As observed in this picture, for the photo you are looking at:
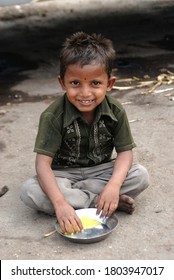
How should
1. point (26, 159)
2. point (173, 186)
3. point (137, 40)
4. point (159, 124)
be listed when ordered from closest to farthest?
1. point (173, 186)
2. point (26, 159)
3. point (159, 124)
4. point (137, 40)

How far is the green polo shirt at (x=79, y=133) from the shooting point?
286cm

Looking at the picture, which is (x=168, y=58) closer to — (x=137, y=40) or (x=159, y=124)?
(x=137, y=40)

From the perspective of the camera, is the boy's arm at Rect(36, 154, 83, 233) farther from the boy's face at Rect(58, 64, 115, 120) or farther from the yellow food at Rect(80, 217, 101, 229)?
the boy's face at Rect(58, 64, 115, 120)

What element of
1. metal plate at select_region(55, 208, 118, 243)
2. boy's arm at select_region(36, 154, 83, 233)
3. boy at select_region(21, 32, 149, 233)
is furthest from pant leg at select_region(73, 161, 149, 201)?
boy's arm at select_region(36, 154, 83, 233)

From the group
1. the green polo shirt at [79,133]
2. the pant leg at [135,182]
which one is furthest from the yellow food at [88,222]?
the green polo shirt at [79,133]

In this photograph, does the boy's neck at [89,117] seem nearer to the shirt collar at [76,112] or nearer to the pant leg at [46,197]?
the shirt collar at [76,112]

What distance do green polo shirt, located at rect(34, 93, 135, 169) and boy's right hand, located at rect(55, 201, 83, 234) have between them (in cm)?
34

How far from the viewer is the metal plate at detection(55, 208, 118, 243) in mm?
2582

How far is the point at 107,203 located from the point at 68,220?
23 cm

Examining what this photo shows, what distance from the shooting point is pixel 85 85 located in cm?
270

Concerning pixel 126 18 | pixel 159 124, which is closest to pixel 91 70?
pixel 159 124

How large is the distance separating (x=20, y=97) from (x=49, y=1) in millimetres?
917

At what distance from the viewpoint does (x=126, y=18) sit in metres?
5.34

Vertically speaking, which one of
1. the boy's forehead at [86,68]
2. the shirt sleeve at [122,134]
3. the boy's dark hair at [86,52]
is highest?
the boy's dark hair at [86,52]
